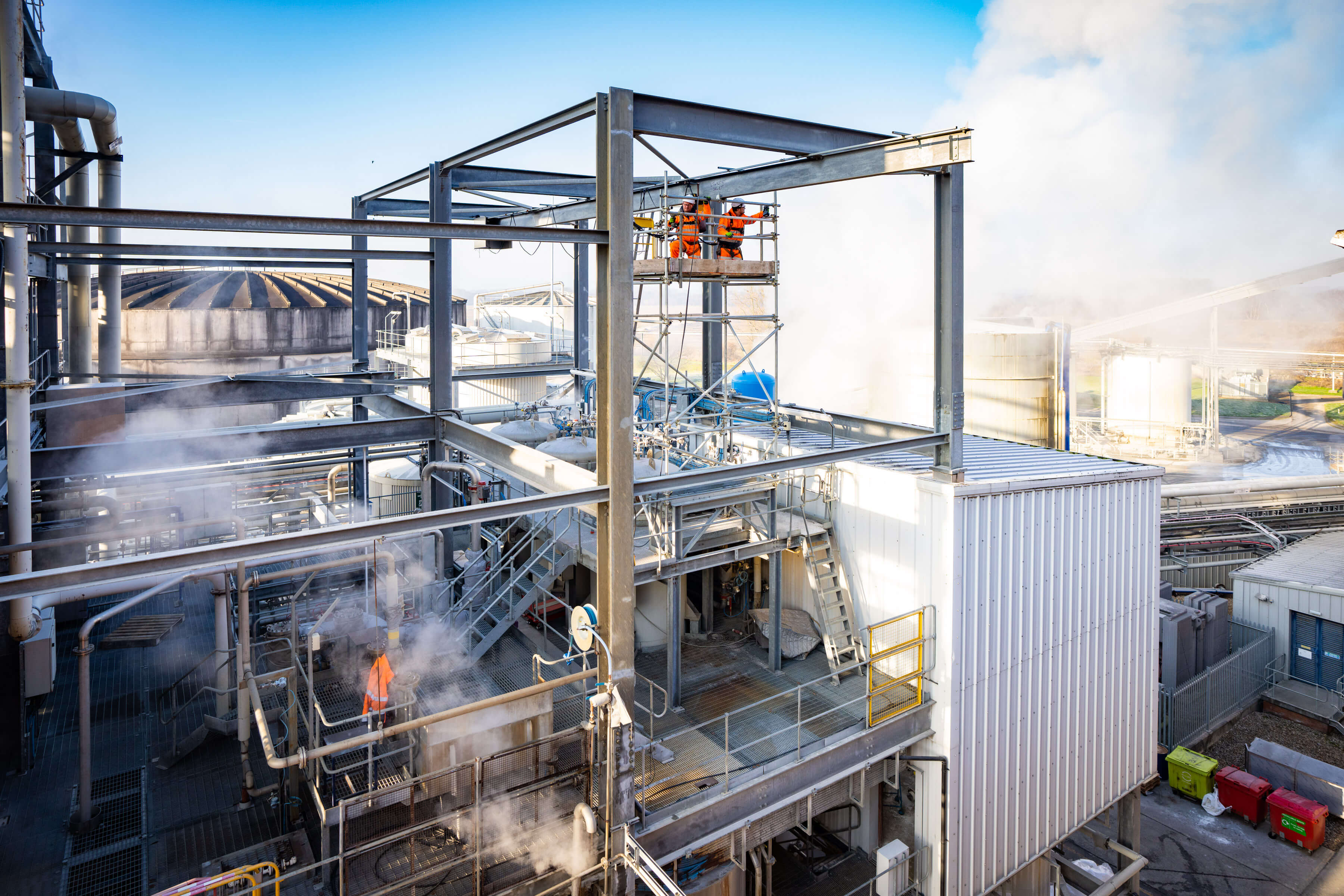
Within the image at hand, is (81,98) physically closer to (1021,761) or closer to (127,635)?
(127,635)

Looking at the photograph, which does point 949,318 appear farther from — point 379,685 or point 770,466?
point 379,685

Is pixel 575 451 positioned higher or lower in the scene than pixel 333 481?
higher

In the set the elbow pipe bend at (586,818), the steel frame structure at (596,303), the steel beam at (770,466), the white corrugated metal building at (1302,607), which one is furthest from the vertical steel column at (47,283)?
the white corrugated metal building at (1302,607)

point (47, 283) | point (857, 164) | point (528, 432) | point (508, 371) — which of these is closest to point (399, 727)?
point (857, 164)

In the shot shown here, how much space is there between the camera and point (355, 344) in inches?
602

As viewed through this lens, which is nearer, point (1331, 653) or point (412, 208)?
point (412, 208)

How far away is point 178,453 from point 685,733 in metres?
8.87

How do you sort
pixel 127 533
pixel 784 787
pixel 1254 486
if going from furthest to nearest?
pixel 1254 486 → pixel 127 533 → pixel 784 787

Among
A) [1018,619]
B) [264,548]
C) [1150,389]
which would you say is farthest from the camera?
[1150,389]

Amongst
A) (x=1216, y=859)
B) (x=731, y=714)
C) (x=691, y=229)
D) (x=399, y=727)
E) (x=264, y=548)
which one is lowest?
(x=1216, y=859)

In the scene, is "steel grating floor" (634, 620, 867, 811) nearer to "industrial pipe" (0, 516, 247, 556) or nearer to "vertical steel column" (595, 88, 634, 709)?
"vertical steel column" (595, 88, 634, 709)

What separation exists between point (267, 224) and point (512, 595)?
24.9 feet

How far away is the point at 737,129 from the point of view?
8078mm

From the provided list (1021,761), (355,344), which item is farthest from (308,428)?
(1021,761)
